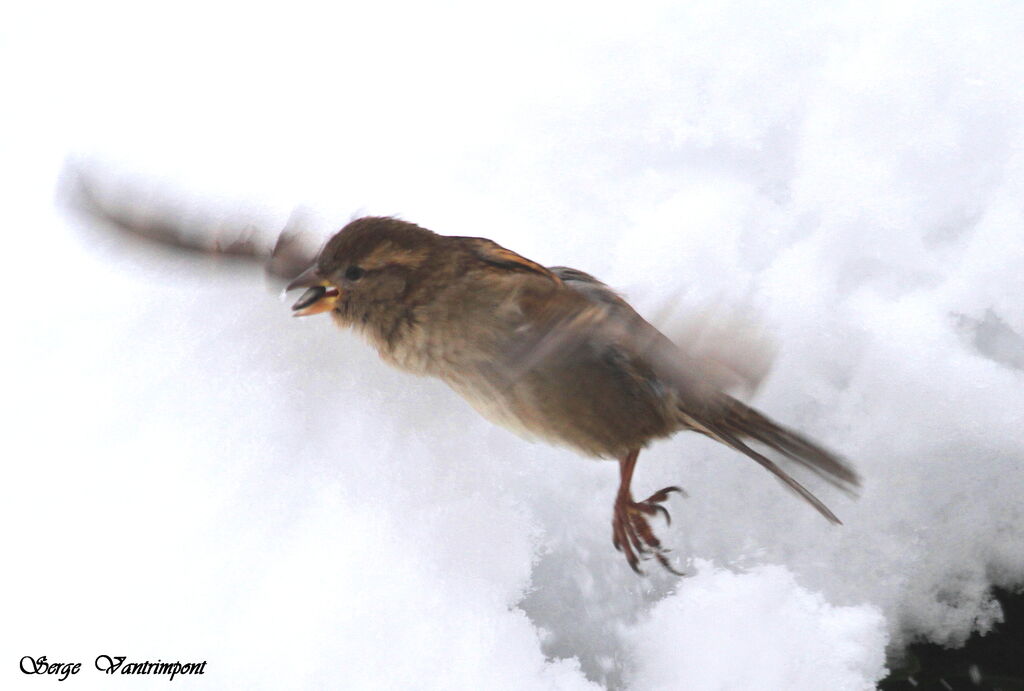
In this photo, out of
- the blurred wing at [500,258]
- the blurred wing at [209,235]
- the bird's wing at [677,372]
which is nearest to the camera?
the bird's wing at [677,372]

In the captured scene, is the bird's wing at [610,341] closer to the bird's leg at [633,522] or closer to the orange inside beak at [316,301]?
the bird's leg at [633,522]

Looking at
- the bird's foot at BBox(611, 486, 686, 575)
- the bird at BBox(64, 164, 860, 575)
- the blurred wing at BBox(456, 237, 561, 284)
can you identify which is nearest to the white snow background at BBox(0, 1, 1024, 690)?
the bird's foot at BBox(611, 486, 686, 575)

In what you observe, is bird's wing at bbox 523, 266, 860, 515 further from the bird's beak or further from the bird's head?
the bird's beak

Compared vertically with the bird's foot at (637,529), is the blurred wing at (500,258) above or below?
above

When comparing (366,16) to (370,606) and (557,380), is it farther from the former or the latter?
(370,606)

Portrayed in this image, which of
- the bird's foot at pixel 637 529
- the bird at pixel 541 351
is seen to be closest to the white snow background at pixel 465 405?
the bird's foot at pixel 637 529

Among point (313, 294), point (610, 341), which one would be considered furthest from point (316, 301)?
point (610, 341)

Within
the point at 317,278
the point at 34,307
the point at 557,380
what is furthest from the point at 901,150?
the point at 34,307

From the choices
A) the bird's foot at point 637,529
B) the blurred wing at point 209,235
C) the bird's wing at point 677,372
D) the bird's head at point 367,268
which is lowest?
the bird's foot at point 637,529
